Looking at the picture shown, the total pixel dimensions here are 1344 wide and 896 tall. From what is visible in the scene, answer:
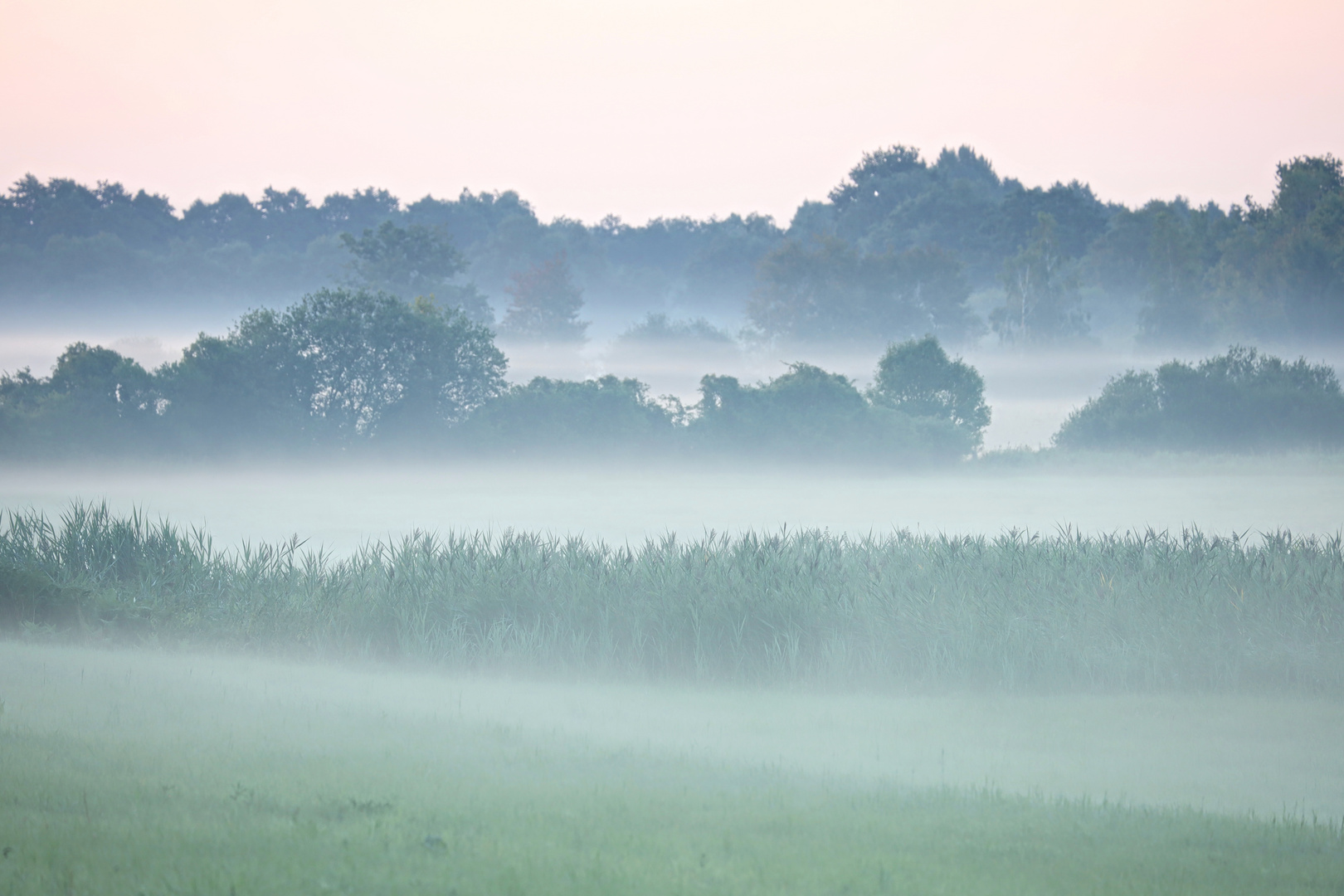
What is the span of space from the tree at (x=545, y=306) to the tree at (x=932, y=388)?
52.3 ft

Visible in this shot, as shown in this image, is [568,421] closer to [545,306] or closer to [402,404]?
[402,404]

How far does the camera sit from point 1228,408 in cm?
2422

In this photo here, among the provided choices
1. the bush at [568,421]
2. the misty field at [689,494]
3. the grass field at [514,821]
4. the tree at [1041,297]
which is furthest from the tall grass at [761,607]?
the tree at [1041,297]

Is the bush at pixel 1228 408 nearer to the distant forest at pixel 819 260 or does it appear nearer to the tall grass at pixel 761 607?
the distant forest at pixel 819 260

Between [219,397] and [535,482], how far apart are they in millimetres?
6830

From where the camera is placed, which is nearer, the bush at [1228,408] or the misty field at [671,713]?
the misty field at [671,713]

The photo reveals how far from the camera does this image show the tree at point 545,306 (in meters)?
39.0

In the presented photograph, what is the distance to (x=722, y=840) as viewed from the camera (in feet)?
11.3

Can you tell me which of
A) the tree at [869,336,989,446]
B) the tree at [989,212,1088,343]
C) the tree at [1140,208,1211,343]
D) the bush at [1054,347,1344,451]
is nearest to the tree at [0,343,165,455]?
the tree at [869,336,989,446]

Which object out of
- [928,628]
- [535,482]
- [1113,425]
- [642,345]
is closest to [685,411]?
[535,482]

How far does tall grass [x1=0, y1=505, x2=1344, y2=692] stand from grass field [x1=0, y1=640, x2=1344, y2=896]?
2.35 metres

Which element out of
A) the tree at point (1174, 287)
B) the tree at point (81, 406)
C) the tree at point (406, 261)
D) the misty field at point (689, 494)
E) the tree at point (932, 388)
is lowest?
the misty field at point (689, 494)

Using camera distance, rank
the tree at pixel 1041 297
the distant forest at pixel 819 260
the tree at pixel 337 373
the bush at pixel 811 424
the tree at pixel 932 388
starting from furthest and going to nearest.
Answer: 1. the tree at pixel 1041 297
2. the distant forest at pixel 819 260
3. the tree at pixel 932 388
4. the bush at pixel 811 424
5. the tree at pixel 337 373

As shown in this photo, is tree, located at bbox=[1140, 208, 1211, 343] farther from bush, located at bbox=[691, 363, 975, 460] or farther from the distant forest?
bush, located at bbox=[691, 363, 975, 460]
